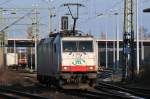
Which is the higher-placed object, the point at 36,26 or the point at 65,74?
the point at 36,26

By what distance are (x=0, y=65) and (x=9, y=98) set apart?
3260 cm

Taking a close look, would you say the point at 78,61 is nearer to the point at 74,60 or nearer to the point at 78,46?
the point at 74,60

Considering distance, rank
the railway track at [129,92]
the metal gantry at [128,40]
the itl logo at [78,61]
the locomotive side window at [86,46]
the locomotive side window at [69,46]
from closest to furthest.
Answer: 1. the railway track at [129,92]
2. the itl logo at [78,61]
3. the locomotive side window at [69,46]
4. the locomotive side window at [86,46]
5. the metal gantry at [128,40]

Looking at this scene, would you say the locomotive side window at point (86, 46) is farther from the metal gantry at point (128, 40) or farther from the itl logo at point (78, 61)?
the metal gantry at point (128, 40)

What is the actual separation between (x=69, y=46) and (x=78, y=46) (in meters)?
0.49

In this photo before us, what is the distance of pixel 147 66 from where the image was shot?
42.9 meters

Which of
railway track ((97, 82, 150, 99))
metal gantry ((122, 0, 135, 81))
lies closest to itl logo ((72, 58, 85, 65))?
railway track ((97, 82, 150, 99))

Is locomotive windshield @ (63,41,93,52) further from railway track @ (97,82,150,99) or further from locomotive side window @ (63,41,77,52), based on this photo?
railway track @ (97,82,150,99)

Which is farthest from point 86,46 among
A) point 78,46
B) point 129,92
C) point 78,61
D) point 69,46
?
point 129,92

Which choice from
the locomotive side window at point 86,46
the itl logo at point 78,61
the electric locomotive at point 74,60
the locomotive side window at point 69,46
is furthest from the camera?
the locomotive side window at point 86,46

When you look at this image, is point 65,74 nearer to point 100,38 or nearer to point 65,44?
point 65,44

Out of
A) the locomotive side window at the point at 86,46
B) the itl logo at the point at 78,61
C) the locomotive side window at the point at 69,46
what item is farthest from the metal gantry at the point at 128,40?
the itl logo at the point at 78,61

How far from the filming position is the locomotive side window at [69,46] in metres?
29.1

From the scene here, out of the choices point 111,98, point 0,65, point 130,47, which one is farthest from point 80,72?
point 0,65
